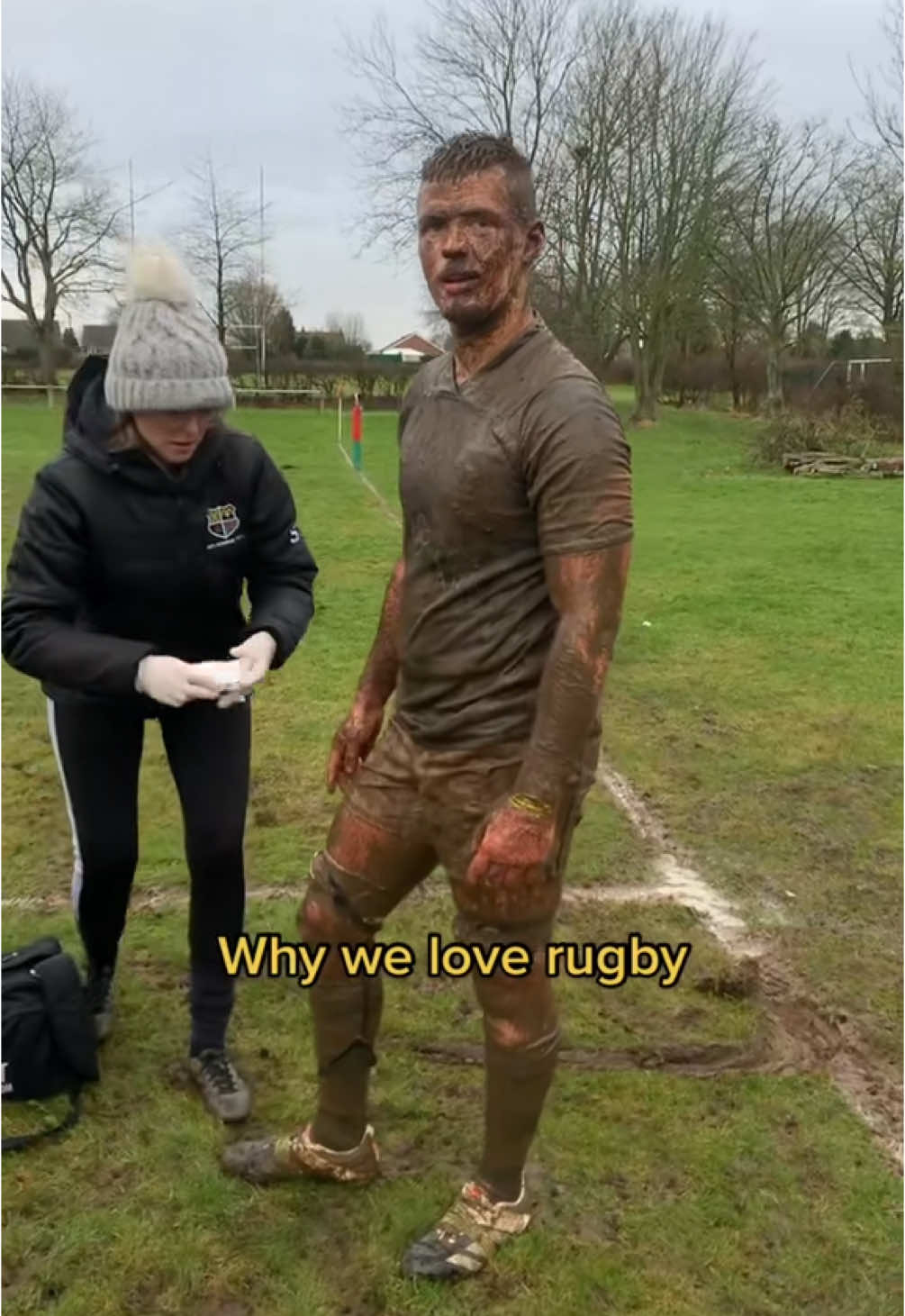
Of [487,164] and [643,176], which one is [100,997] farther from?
[643,176]

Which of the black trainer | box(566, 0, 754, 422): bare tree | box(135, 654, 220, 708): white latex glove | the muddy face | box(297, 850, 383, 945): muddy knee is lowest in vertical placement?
the black trainer

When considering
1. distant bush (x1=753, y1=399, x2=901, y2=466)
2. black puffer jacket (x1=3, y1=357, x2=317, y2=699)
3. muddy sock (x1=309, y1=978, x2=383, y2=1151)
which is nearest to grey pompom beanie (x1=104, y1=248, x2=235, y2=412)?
black puffer jacket (x1=3, y1=357, x2=317, y2=699)

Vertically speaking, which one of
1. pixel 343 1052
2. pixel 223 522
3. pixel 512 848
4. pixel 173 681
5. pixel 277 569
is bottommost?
pixel 343 1052

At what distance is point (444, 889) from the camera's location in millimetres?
4875

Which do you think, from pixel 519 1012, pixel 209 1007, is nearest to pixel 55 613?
pixel 209 1007

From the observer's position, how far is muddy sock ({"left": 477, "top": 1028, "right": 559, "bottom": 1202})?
2.80 metres

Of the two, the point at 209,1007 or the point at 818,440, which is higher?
the point at 818,440

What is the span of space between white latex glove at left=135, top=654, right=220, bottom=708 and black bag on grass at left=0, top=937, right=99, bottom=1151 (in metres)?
1.11

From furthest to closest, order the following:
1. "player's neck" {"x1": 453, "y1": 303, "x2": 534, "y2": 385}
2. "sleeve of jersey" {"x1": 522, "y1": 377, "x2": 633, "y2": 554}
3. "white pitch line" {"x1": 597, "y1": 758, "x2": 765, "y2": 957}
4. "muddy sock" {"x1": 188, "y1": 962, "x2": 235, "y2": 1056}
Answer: "white pitch line" {"x1": 597, "y1": 758, "x2": 765, "y2": 957}, "muddy sock" {"x1": 188, "y1": 962, "x2": 235, "y2": 1056}, "player's neck" {"x1": 453, "y1": 303, "x2": 534, "y2": 385}, "sleeve of jersey" {"x1": 522, "y1": 377, "x2": 633, "y2": 554}

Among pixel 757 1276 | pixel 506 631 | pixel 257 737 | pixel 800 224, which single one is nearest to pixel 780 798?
pixel 257 737

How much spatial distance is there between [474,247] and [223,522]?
1064 millimetres

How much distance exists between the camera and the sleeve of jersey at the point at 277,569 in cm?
320

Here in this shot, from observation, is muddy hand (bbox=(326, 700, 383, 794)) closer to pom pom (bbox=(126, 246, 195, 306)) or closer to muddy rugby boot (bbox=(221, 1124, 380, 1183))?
muddy rugby boot (bbox=(221, 1124, 380, 1183))

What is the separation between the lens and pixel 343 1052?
2998 millimetres
